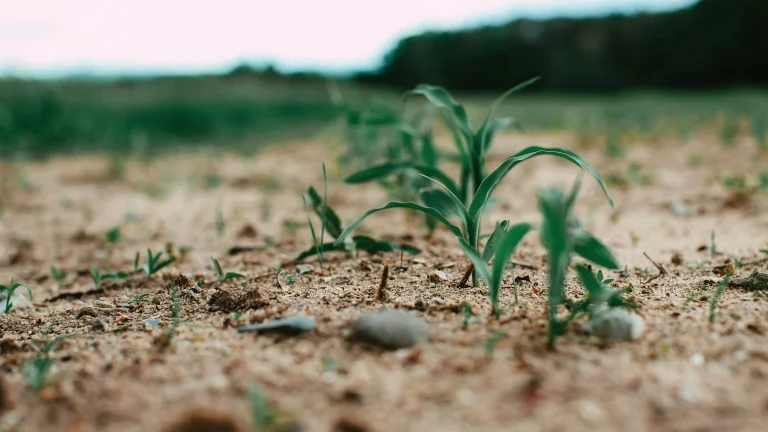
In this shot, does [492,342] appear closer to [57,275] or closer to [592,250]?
[592,250]

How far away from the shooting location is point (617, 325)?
1170 mm

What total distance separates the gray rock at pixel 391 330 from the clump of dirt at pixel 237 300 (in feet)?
1.02

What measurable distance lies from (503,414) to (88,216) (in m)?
2.47

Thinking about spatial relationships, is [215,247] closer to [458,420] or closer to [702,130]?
[458,420]

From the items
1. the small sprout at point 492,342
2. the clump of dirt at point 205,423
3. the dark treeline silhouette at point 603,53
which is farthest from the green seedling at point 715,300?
the dark treeline silhouette at point 603,53

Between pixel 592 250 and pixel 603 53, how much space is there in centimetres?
1683

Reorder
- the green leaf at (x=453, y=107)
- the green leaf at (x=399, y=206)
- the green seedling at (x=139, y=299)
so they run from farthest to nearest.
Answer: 1. the green leaf at (x=453, y=107)
2. the green seedling at (x=139, y=299)
3. the green leaf at (x=399, y=206)

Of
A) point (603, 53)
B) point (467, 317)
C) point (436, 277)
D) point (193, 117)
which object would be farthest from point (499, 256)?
point (603, 53)

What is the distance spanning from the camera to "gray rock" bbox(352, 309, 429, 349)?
3.78 ft

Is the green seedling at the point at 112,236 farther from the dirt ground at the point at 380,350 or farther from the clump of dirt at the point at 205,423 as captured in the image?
the clump of dirt at the point at 205,423

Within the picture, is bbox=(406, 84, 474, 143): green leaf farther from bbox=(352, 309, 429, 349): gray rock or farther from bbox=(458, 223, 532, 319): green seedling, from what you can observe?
bbox=(352, 309, 429, 349): gray rock

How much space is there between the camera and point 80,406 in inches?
39.8

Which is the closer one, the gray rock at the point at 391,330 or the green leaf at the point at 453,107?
the gray rock at the point at 391,330

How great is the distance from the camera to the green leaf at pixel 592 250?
1.26 m
